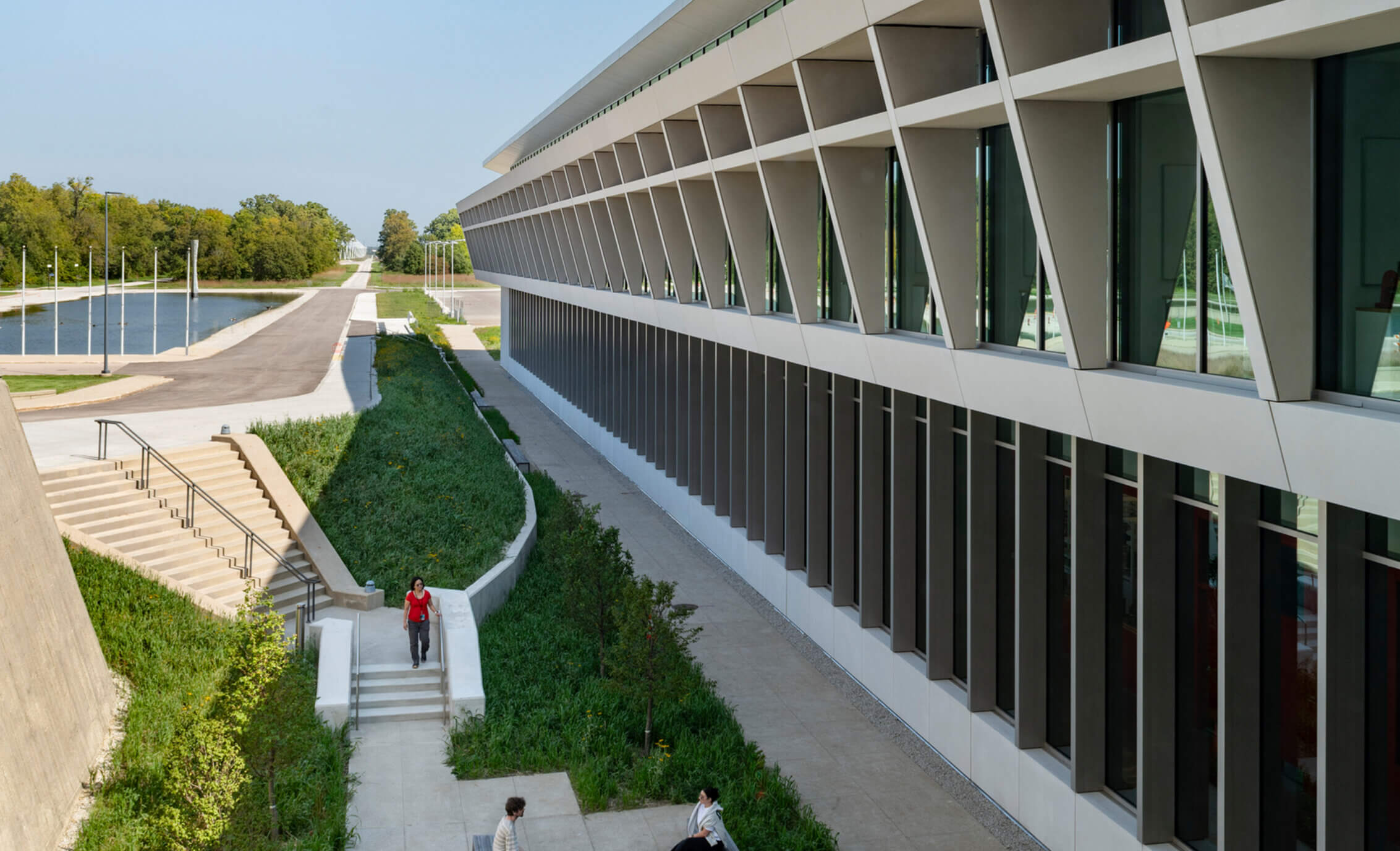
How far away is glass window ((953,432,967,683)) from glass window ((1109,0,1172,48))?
5928 mm

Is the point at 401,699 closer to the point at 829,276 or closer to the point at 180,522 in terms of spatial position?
the point at 180,522

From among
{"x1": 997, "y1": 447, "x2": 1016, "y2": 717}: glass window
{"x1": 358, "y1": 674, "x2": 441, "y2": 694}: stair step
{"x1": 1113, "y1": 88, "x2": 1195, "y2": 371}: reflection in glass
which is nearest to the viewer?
{"x1": 1113, "y1": 88, "x2": 1195, "y2": 371}: reflection in glass

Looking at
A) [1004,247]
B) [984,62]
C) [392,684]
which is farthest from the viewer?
[392,684]

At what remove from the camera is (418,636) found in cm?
1841

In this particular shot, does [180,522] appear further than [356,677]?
Yes

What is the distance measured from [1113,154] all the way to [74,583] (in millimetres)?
14051

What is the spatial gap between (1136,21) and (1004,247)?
352cm

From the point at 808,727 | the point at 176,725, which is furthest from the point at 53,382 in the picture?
the point at 808,727

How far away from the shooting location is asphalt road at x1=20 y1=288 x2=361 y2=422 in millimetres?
35125

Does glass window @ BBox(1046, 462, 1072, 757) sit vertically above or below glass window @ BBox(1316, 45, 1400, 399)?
below

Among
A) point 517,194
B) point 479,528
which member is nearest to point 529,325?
point 517,194

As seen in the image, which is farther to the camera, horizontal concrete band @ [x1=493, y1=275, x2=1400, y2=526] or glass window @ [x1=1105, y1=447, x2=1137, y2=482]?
glass window @ [x1=1105, y1=447, x2=1137, y2=482]

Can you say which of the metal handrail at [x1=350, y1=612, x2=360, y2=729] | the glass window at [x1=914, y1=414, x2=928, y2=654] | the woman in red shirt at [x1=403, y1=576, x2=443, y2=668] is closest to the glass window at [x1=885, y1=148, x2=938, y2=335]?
the glass window at [x1=914, y1=414, x2=928, y2=654]

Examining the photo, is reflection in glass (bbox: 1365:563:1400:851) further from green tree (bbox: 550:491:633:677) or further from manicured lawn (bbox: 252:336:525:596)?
manicured lawn (bbox: 252:336:525:596)
